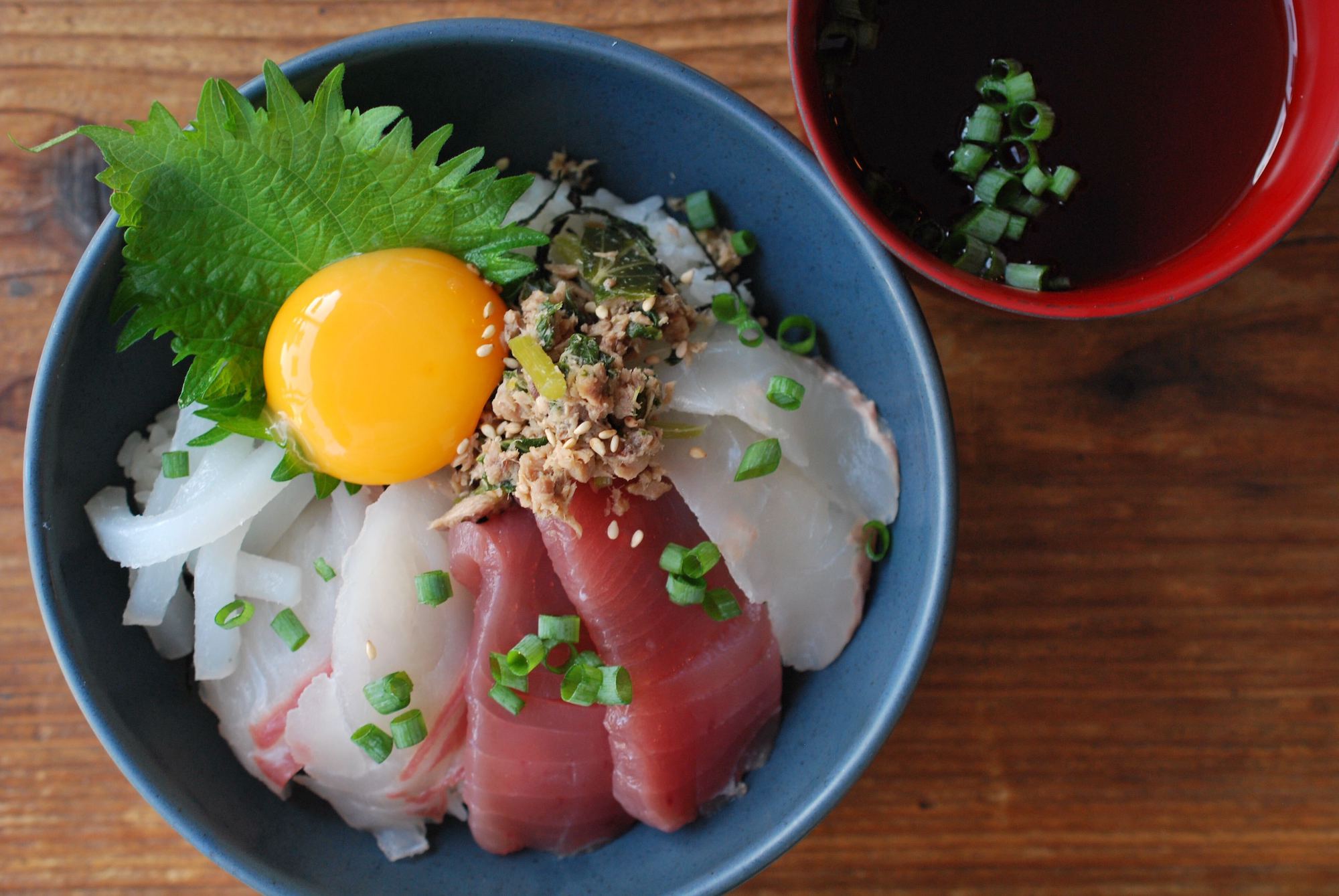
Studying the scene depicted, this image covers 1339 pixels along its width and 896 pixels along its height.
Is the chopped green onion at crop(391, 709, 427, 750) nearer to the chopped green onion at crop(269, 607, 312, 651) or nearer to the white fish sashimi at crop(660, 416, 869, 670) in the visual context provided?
the chopped green onion at crop(269, 607, 312, 651)

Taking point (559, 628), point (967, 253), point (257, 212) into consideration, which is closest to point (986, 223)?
point (967, 253)

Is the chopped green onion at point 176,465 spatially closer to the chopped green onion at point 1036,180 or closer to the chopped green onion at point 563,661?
the chopped green onion at point 563,661

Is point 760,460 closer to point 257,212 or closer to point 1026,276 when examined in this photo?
point 1026,276

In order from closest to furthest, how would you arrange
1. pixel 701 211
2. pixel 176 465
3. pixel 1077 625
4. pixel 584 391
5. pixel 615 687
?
pixel 584 391, pixel 615 687, pixel 176 465, pixel 701 211, pixel 1077 625

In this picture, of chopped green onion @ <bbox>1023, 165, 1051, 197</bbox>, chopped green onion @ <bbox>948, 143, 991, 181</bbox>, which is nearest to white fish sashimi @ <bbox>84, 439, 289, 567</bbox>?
chopped green onion @ <bbox>948, 143, 991, 181</bbox>

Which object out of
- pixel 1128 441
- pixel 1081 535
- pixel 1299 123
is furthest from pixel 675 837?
pixel 1299 123
